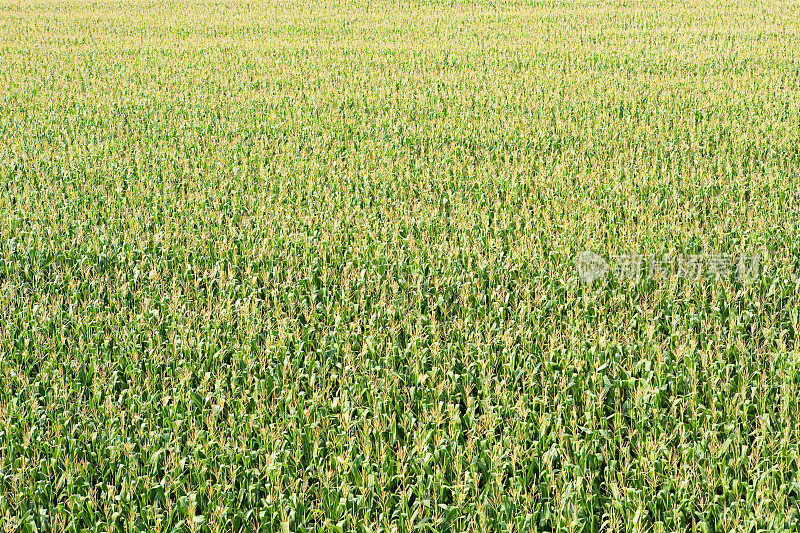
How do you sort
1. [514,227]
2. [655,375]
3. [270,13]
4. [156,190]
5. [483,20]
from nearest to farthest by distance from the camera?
[655,375] → [514,227] → [156,190] → [483,20] → [270,13]

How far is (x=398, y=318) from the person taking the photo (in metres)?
5.13

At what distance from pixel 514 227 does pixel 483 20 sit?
694 inches

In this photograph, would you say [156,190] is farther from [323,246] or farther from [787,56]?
[787,56]

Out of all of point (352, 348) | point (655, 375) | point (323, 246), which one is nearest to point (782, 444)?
point (655, 375)

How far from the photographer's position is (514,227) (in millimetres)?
6613

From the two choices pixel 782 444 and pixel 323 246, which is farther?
pixel 323 246

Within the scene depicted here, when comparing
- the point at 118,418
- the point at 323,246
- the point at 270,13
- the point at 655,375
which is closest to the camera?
the point at 118,418

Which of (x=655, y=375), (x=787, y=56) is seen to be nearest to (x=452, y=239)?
(x=655, y=375)

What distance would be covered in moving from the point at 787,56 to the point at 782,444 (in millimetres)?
14261

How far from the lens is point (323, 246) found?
615cm

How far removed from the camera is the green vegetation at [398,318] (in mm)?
3420

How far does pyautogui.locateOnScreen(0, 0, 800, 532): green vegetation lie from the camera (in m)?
3.42

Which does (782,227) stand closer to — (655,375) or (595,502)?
(655,375)

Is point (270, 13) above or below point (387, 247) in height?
above
